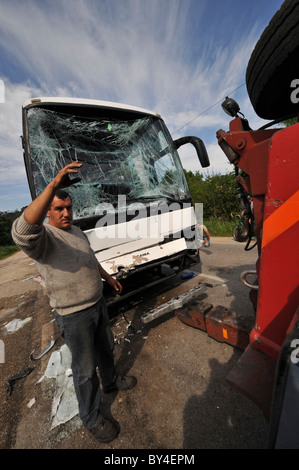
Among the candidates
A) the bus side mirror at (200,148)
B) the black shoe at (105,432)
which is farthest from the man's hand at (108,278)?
the bus side mirror at (200,148)

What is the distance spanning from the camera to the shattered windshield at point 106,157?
2605 millimetres

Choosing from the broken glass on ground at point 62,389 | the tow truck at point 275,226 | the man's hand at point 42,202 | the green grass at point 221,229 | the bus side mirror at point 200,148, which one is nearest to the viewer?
the tow truck at point 275,226

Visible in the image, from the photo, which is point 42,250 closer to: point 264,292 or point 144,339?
point 264,292

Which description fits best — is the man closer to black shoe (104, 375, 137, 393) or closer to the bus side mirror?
black shoe (104, 375, 137, 393)

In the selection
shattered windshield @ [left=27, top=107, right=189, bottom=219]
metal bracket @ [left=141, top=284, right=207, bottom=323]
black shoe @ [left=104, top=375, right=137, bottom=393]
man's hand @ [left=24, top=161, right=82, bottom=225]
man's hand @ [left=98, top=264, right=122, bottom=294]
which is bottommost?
black shoe @ [left=104, top=375, right=137, bottom=393]

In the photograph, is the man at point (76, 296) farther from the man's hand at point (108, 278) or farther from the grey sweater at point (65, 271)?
the man's hand at point (108, 278)

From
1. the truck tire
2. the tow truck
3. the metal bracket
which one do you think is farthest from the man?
the truck tire

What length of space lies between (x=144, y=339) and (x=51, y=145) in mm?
2886

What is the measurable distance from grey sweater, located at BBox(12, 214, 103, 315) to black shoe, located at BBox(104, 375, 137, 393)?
995 mm

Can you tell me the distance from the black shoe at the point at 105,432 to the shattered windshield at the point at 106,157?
81.9 inches

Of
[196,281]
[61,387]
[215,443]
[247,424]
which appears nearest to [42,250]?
[61,387]

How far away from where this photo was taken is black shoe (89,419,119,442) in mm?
1579

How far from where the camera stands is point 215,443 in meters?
1.44

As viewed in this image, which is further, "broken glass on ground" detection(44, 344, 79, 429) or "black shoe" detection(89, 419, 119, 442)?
"broken glass on ground" detection(44, 344, 79, 429)
